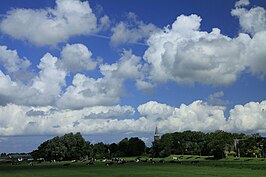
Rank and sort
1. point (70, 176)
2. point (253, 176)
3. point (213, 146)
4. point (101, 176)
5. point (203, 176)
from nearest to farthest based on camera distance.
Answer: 1. point (253, 176)
2. point (203, 176)
3. point (101, 176)
4. point (70, 176)
5. point (213, 146)

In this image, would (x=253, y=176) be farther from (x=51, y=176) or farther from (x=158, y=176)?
(x=51, y=176)

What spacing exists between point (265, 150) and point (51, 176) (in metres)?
134

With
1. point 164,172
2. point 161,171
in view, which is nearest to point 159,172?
point 164,172

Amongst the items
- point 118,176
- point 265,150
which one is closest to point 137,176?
point 118,176

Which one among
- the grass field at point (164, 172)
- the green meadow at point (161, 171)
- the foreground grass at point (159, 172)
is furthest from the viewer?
the green meadow at point (161, 171)

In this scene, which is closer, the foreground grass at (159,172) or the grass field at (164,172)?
the foreground grass at (159,172)

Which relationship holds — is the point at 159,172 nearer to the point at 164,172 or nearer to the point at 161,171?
the point at 164,172

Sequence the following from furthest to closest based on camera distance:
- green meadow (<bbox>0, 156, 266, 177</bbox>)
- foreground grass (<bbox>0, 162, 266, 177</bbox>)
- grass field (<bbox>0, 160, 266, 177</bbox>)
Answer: green meadow (<bbox>0, 156, 266, 177</bbox>), grass field (<bbox>0, 160, 266, 177</bbox>), foreground grass (<bbox>0, 162, 266, 177</bbox>)

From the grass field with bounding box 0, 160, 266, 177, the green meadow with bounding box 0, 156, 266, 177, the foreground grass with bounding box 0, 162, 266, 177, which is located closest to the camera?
the foreground grass with bounding box 0, 162, 266, 177

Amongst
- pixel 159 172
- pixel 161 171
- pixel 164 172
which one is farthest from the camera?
pixel 161 171

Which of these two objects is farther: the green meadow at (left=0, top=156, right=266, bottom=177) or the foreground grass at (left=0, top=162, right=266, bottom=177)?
the green meadow at (left=0, top=156, right=266, bottom=177)

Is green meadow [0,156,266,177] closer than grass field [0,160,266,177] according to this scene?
No

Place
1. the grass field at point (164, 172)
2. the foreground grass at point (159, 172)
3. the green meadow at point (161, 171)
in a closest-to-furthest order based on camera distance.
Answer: the foreground grass at point (159, 172) → the grass field at point (164, 172) → the green meadow at point (161, 171)

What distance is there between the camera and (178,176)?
7275 cm
